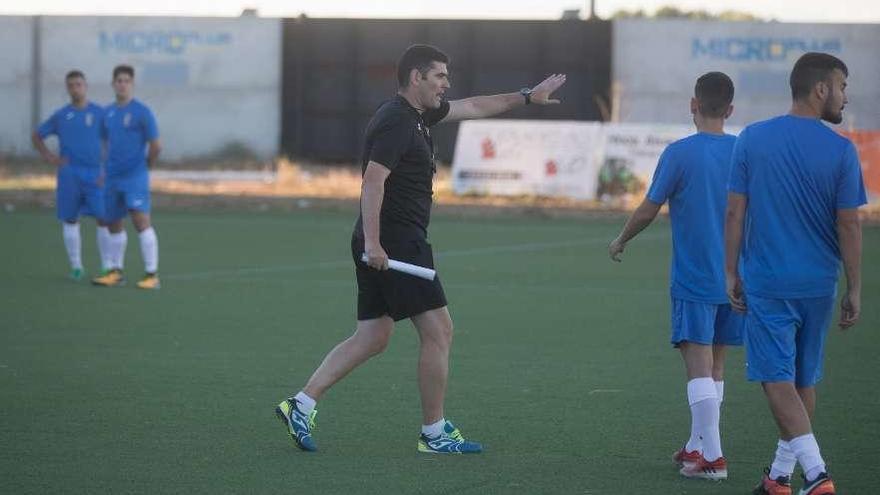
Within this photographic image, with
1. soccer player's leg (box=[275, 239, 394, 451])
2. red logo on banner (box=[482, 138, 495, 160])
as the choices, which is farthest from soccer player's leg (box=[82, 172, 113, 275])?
red logo on banner (box=[482, 138, 495, 160])

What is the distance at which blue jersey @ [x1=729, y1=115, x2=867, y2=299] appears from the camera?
6.56 metres

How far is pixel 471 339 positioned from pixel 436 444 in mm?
4384

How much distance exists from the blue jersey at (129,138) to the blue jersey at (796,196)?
402 inches

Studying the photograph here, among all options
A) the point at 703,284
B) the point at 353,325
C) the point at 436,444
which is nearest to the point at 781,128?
the point at 703,284

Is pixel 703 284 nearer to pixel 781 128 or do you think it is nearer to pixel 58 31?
pixel 781 128

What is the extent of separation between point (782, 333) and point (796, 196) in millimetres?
578

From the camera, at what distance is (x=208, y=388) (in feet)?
32.6

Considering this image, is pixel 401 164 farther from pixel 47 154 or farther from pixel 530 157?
pixel 530 157

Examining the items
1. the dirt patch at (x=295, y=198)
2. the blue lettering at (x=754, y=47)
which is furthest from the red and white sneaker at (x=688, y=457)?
the blue lettering at (x=754, y=47)

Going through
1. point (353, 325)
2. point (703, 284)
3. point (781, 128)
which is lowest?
point (353, 325)

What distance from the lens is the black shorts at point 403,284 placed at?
7965mm

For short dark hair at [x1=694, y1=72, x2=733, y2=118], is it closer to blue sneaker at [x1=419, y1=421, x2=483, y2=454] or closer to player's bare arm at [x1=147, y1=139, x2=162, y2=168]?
blue sneaker at [x1=419, y1=421, x2=483, y2=454]

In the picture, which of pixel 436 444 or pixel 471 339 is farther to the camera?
pixel 471 339

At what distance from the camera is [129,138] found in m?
16.0
